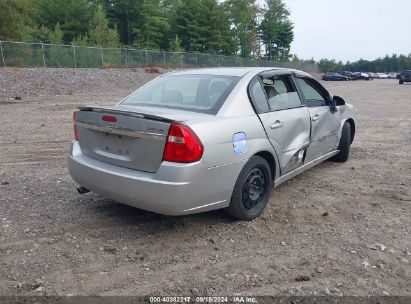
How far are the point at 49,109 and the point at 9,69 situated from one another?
11.4m

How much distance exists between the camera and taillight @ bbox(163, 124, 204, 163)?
3.26m

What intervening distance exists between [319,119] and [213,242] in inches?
101

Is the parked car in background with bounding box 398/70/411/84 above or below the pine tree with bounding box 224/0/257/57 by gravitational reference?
below

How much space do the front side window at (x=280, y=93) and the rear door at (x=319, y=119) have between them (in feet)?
0.79

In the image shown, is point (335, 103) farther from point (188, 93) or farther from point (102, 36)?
point (102, 36)

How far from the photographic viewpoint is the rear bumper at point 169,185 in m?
3.26

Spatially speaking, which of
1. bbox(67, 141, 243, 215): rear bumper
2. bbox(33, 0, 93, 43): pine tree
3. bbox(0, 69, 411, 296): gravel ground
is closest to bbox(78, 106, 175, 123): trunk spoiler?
bbox(67, 141, 243, 215): rear bumper

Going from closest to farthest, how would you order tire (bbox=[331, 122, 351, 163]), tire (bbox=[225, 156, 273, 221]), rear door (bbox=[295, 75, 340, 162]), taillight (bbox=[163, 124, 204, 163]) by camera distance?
taillight (bbox=[163, 124, 204, 163]), tire (bbox=[225, 156, 273, 221]), rear door (bbox=[295, 75, 340, 162]), tire (bbox=[331, 122, 351, 163])

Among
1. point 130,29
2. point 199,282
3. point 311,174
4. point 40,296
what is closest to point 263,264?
point 199,282

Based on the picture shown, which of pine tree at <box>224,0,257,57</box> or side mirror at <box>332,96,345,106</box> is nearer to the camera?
side mirror at <box>332,96,345,106</box>

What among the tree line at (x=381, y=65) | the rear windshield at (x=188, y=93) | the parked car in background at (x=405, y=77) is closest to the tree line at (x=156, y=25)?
the parked car in background at (x=405, y=77)

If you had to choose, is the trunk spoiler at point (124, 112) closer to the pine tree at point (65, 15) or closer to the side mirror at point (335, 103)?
the side mirror at point (335, 103)

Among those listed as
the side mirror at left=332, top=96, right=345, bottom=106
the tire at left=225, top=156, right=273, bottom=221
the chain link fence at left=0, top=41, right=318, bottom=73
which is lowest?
the tire at left=225, top=156, right=273, bottom=221

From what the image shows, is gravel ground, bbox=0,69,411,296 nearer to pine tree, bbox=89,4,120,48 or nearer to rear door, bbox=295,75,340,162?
rear door, bbox=295,75,340,162
